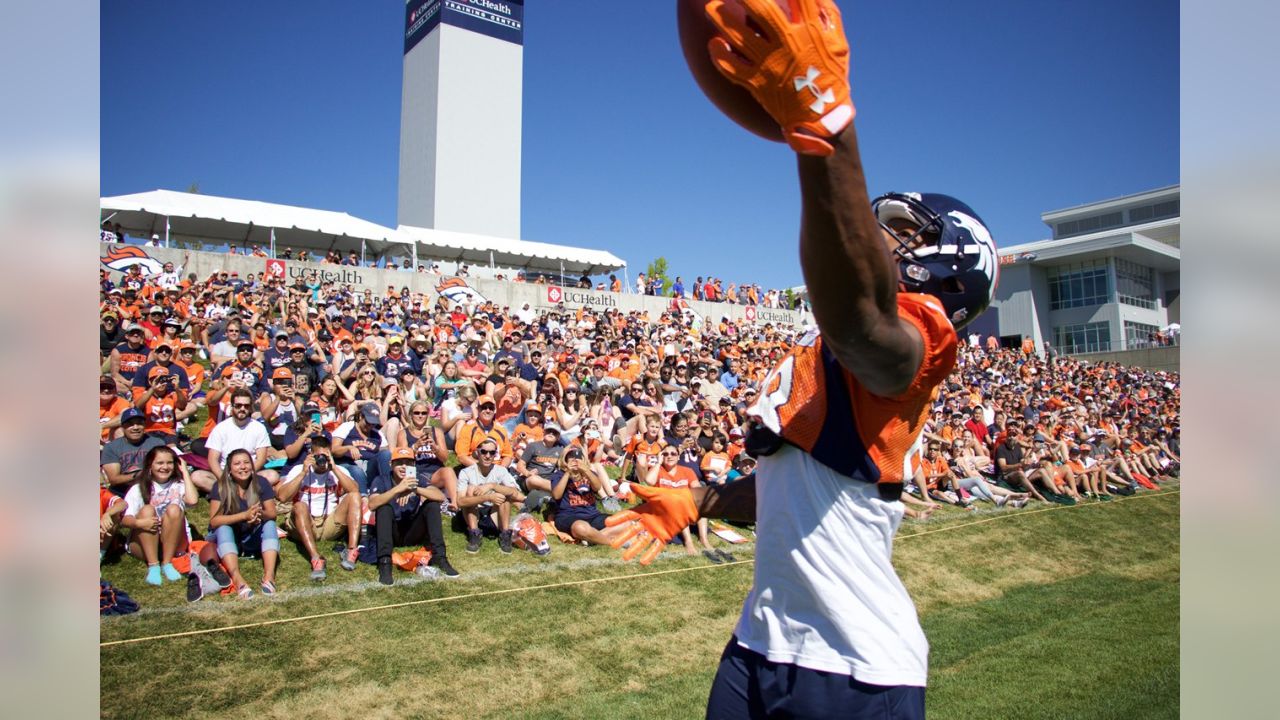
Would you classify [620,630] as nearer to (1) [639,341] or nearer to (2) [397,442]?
(2) [397,442]

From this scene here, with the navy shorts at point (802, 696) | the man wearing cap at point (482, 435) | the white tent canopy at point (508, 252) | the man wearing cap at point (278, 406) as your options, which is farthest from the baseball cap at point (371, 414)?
the white tent canopy at point (508, 252)

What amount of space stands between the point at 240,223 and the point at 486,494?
2132cm

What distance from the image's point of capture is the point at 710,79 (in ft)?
5.39

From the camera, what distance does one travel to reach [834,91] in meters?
1.24

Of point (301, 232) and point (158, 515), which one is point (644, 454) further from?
point (301, 232)

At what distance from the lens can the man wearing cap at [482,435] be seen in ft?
34.2

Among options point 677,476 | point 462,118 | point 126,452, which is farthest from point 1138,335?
point 126,452

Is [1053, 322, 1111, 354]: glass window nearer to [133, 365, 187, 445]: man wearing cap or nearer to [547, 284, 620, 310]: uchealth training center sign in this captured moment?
[547, 284, 620, 310]: uchealth training center sign

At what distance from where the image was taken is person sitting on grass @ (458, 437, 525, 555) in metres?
9.77

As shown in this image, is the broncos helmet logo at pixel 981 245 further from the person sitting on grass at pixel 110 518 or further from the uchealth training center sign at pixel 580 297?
the uchealth training center sign at pixel 580 297

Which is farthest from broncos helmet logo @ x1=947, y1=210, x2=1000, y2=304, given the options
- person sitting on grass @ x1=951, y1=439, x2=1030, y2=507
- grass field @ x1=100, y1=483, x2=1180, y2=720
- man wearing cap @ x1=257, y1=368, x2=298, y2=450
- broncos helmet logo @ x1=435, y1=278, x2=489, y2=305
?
broncos helmet logo @ x1=435, y1=278, x2=489, y2=305

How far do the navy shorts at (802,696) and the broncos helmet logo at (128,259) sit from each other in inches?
841
